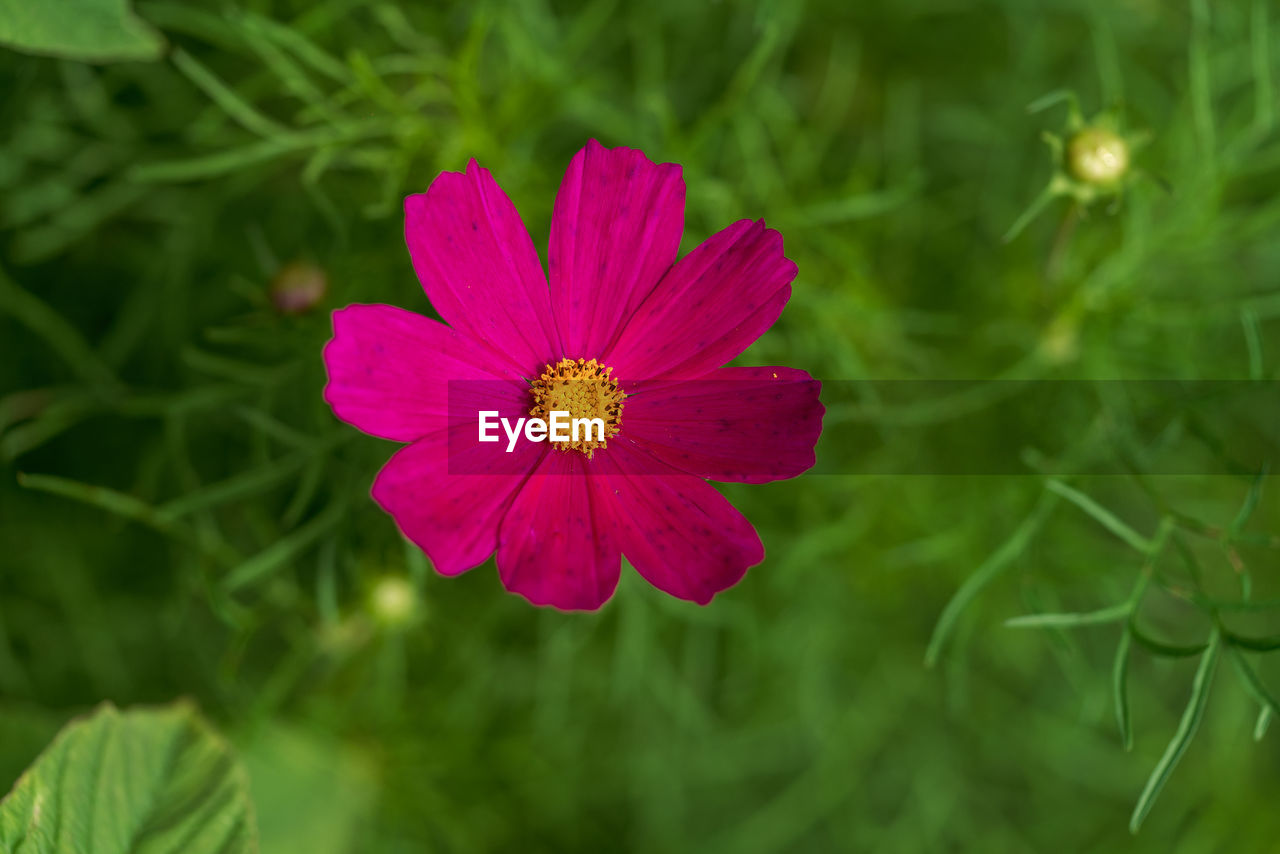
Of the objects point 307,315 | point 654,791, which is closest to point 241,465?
point 307,315

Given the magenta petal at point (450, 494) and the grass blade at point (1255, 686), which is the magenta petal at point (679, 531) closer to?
the magenta petal at point (450, 494)

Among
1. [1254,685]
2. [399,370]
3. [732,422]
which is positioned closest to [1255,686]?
[1254,685]

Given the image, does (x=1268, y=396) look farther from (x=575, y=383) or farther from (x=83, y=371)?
(x=83, y=371)

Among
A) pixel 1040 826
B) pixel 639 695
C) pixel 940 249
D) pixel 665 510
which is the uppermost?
pixel 940 249

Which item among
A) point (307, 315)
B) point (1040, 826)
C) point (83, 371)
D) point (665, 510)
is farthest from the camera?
point (1040, 826)

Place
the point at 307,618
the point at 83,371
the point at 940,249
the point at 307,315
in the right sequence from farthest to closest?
the point at 940,249 → the point at 307,618 → the point at 83,371 → the point at 307,315

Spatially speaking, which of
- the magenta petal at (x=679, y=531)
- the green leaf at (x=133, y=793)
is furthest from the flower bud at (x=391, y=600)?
the magenta petal at (x=679, y=531)

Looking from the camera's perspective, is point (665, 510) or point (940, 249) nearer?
point (665, 510)
